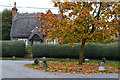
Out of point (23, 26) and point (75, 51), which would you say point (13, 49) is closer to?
point (75, 51)

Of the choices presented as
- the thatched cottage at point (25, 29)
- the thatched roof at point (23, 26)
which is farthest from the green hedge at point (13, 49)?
the thatched roof at point (23, 26)

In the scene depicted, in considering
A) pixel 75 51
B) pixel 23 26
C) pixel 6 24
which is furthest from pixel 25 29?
pixel 75 51

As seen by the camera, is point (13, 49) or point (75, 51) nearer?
point (75, 51)

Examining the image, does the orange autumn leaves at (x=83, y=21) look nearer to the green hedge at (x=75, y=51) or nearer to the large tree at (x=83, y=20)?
the large tree at (x=83, y=20)

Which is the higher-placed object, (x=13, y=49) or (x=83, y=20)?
(x=83, y=20)

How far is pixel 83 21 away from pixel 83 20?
0.49ft

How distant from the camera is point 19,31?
40406 mm

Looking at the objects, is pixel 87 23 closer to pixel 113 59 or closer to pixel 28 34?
pixel 113 59

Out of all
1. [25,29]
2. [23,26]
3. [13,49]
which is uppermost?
[23,26]

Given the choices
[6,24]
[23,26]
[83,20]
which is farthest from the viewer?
[6,24]

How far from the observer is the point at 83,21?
14.4m

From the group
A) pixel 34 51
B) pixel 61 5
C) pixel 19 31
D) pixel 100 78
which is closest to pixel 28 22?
pixel 19 31

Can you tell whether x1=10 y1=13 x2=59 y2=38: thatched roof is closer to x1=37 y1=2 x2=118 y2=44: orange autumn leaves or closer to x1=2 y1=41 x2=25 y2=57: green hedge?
x1=2 y1=41 x2=25 y2=57: green hedge

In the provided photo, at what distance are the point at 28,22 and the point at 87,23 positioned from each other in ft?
90.2
